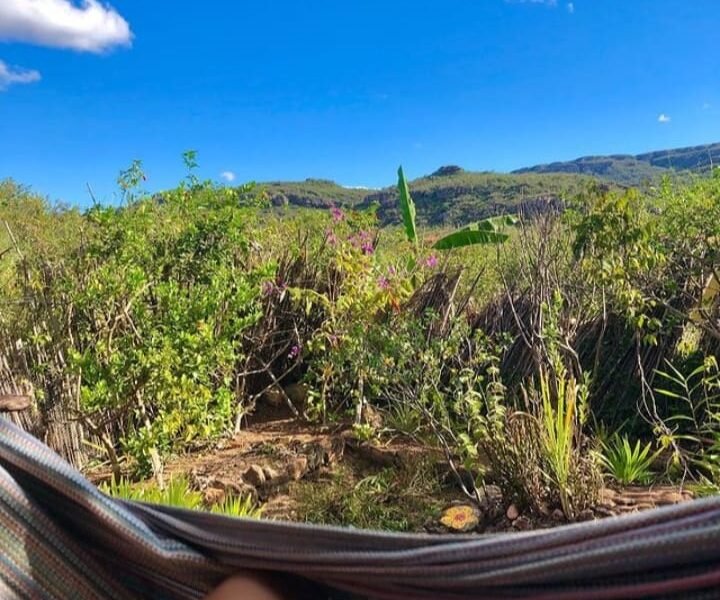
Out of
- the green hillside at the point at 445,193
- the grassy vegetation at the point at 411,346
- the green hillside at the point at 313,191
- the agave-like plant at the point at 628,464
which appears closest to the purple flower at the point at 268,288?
the grassy vegetation at the point at 411,346

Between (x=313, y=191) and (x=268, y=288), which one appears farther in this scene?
(x=313, y=191)

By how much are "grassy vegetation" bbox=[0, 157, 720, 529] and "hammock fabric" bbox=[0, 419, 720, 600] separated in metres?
1.85

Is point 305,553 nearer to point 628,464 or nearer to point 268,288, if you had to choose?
point 628,464

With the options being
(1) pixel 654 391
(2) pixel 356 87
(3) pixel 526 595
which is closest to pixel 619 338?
(1) pixel 654 391

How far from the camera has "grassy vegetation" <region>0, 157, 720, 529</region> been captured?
341 centimetres

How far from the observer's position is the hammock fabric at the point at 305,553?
1.00m

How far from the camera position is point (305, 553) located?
50.5 inches

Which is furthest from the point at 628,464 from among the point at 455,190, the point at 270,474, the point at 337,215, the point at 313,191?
the point at 313,191

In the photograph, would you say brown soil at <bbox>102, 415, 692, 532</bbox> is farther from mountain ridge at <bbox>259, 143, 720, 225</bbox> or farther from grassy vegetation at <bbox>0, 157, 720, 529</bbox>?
mountain ridge at <bbox>259, 143, 720, 225</bbox>

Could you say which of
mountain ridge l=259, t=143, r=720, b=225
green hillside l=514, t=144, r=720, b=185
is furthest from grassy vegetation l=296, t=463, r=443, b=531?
green hillside l=514, t=144, r=720, b=185

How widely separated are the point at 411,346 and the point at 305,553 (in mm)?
2416

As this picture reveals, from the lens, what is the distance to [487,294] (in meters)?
5.05

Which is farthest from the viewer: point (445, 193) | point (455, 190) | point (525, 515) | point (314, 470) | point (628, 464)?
point (445, 193)

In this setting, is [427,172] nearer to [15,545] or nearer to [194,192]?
[194,192]
